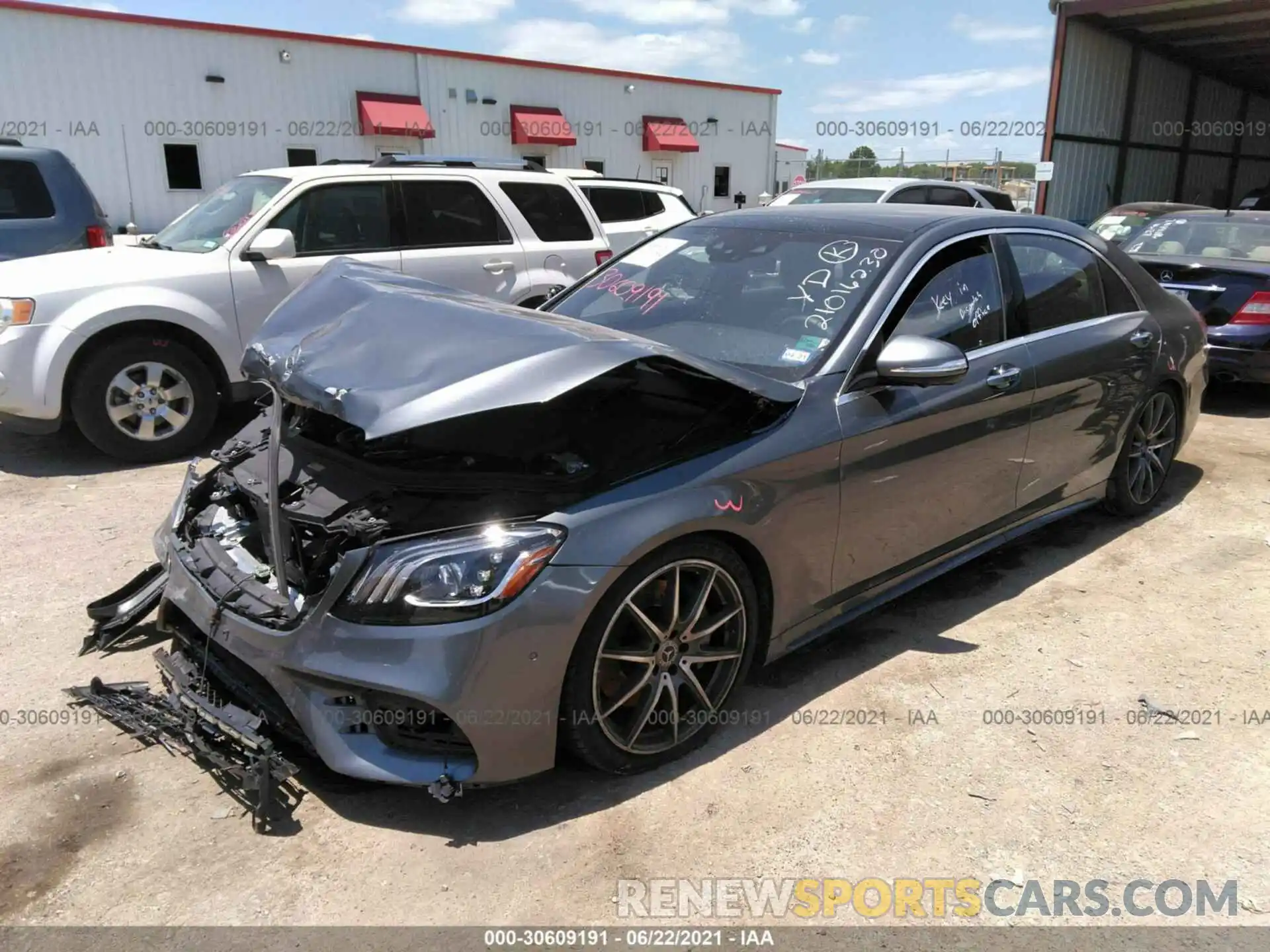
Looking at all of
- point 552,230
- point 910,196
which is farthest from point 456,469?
point 910,196

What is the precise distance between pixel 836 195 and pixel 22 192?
347 inches

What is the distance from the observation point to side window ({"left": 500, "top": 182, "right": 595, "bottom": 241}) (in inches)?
291

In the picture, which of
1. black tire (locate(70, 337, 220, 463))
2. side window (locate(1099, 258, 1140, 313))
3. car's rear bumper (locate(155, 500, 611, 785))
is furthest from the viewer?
black tire (locate(70, 337, 220, 463))

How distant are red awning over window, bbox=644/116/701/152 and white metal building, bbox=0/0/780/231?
5 centimetres

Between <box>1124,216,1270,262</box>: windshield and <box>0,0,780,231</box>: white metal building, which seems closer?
<box>1124,216,1270,262</box>: windshield

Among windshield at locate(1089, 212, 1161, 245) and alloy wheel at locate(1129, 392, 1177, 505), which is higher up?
windshield at locate(1089, 212, 1161, 245)

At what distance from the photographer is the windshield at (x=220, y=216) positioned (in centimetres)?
640

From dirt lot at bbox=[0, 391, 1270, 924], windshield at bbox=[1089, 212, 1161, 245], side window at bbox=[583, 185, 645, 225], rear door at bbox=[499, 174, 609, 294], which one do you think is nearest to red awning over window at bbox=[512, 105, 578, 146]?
side window at bbox=[583, 185, 645, 225]

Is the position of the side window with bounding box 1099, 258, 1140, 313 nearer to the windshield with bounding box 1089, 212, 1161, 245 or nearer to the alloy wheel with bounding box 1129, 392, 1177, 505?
the alloy wheel with bounding box 1129, 392, 1177, 505

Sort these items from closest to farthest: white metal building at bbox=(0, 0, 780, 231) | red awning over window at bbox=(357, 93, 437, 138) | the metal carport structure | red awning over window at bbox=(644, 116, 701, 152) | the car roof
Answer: the car roof
the metal carport structure
white metal building at bbox=(0, 0, 780, 231)
red awning over window at bbox=(357, 93, 437, 138)
red awning over window at bbox=(644, 116, 701, 152)

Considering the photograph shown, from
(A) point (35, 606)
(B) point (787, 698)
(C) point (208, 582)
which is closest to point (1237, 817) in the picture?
(B) point (787, 698)

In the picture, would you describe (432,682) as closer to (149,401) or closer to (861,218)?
(861,218)

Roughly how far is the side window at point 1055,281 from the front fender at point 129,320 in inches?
171

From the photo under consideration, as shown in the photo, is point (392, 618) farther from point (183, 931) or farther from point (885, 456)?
point (885, 456)
